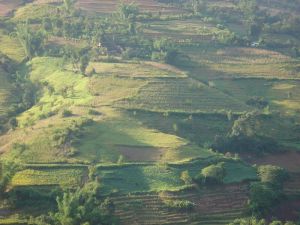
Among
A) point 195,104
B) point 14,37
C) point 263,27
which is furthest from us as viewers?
point 263,27

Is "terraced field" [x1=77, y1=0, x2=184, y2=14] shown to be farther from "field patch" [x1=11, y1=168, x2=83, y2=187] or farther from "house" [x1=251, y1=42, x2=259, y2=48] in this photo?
"field patch" [x1=11, y1=168, x2=83, y2=187]

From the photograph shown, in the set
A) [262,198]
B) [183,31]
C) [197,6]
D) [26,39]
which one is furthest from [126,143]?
[197,6]

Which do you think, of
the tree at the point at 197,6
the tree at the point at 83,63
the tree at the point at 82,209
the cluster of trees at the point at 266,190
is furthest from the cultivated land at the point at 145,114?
the tree at the point at 197,6

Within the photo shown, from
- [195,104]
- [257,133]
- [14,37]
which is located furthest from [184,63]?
[14,37]

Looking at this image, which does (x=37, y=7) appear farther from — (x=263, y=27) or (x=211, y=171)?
(x=211, y=171)

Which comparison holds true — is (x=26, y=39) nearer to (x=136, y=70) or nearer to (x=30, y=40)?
(x=30, y=40)

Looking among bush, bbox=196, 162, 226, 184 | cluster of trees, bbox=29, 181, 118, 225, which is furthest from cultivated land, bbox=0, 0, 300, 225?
cluster of trees, bbox=29, 181, 118, 225

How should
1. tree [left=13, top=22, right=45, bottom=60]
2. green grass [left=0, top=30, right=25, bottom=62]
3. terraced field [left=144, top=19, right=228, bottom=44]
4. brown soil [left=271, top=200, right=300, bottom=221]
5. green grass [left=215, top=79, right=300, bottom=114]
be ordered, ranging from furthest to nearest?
terraced field [left=144, top=19, right=228, bottom=44]
green grass [left=0, top=30, right=25, bottom=62]
tree [left=13, top=22, right=45, bottom=60]
green grass [left=215, top=79, right=300, bottom=114]
brown soil [left=271, top=200, right=300, bottom=221]

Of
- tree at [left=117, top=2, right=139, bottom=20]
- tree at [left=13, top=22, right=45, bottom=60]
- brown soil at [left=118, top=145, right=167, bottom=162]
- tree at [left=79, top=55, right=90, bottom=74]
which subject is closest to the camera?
brown soil at [left=118, top=145, right=167, bottom=162]
